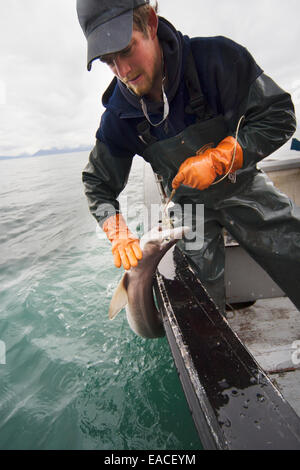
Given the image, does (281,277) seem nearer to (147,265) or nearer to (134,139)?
(147,265)

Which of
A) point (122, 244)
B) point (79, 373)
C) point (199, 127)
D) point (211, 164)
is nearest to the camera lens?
point (211, 164)

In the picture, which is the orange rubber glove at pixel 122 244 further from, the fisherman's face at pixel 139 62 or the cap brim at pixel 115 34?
the cap brim at pixel 115 34

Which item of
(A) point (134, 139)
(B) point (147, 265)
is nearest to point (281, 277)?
(B) point (147, 265)

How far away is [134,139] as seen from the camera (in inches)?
96.6

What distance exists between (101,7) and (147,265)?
2.00m

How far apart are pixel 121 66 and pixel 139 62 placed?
14cm

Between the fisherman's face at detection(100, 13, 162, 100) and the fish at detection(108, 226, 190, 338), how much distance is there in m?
1.22

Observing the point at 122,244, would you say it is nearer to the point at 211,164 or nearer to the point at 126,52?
the point at 211,164

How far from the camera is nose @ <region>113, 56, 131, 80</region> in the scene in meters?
1.79

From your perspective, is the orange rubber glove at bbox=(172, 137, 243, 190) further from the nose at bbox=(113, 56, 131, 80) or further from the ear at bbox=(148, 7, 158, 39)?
the ear at bbox=(148, 7, 158, 39)

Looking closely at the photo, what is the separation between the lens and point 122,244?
2.37m

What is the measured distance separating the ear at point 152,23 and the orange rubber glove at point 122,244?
1.59 metres

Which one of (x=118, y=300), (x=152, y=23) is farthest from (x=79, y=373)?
(x=152, y=23)
